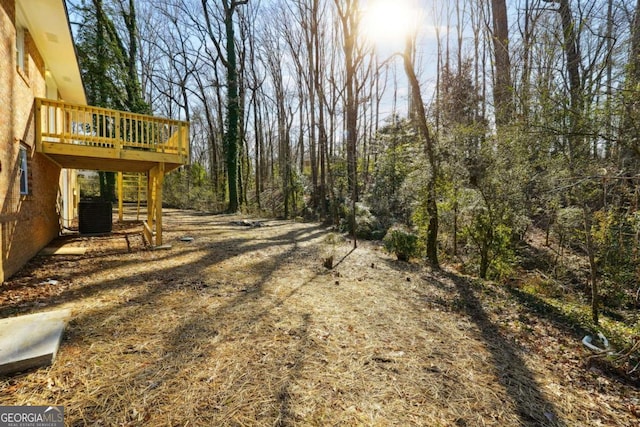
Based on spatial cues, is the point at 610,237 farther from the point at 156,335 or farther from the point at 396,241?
the point at 156,335

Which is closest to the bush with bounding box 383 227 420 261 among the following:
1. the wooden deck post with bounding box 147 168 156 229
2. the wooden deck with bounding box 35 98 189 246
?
the wooden deck with bounding box 35 98 189 246

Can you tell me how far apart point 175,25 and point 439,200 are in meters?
22.2

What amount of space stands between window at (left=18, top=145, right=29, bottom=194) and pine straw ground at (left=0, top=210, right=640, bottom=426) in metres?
1.27

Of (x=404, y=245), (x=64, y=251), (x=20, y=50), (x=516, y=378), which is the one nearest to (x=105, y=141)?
(x=20, y=50)

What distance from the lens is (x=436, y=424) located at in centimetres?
191

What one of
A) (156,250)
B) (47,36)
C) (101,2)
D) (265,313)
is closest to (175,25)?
(101,2)

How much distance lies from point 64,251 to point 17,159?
202 cm

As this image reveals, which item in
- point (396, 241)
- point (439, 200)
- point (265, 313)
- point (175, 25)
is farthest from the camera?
point (175, 25)

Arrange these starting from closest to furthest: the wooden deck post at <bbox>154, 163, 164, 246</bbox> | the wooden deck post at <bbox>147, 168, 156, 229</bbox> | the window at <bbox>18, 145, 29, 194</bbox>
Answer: the window at <bbox>18, 145, 29, 194</bbox> < the wooden deck post at <bbox>154, 163, 164, 246</bbox> < the wooden deck post at <bbox>147, 168, 156, 229</bbox>

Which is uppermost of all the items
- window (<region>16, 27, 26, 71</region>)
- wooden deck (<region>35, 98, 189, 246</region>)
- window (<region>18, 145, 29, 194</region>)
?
window (<region>16, 27, 26, 71</region>)

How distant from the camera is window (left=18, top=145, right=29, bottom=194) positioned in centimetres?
485

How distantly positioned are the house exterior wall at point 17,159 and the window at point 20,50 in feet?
0.42

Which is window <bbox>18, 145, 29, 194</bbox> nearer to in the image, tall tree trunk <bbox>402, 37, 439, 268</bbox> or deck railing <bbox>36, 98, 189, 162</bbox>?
deck railing <bbox>36, 98, 189, 162</bbox>

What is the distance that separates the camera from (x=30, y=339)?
2.43 meters
